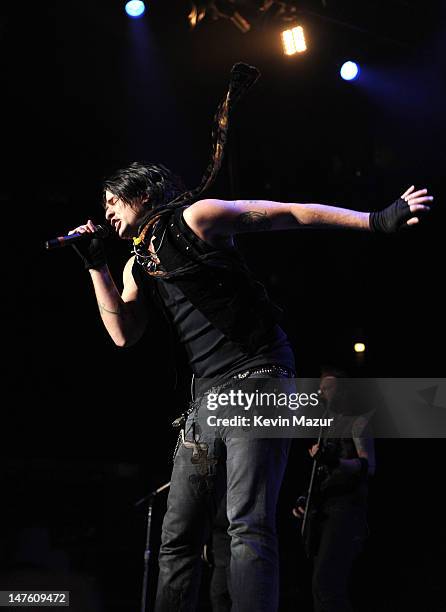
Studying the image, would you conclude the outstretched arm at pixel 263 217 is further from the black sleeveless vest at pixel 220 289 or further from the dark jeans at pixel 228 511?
the dark jeans at pixel 228 511

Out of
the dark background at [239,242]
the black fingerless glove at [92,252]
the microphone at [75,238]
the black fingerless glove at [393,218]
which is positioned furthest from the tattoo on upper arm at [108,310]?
the dark background at [239,242]

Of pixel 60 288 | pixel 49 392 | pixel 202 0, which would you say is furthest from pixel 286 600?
pixel 202 0

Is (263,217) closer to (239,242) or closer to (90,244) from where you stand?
(90,244)

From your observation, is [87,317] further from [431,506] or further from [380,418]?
[431,506]

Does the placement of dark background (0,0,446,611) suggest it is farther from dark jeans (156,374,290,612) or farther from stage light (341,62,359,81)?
dark jeans (156,374,290,612)

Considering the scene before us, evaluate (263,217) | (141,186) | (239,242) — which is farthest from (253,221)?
(239,242)

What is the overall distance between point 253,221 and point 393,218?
44cm

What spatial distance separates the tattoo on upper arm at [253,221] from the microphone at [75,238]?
62 centimetres

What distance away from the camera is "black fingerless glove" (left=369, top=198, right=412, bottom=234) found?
182 centimetres

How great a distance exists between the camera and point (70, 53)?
550 cm

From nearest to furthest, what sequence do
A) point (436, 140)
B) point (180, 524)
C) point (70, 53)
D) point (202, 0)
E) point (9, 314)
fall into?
1. point (180, 524)
2. point (202, 0)
3. point (70, 53)
4. point (436, 140)
5. point (9, 314)

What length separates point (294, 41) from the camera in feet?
18.0

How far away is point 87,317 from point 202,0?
126 inches

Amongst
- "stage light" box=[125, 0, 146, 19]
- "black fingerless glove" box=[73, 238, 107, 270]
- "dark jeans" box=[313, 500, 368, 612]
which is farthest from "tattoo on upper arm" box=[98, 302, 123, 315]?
"stage light" box=[125, 0, 146, 19]
